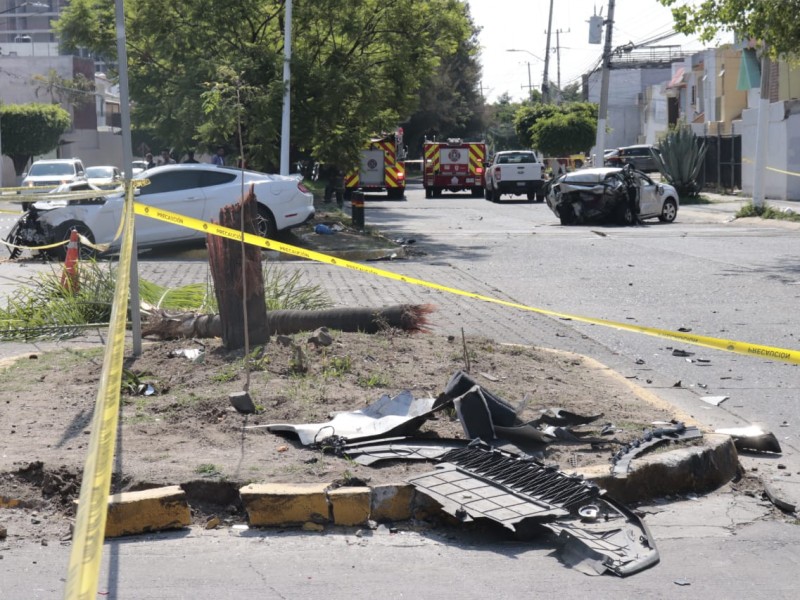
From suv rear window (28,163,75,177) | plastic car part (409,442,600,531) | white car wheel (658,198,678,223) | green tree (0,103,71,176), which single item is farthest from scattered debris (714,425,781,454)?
green tree (0,103,71,176)

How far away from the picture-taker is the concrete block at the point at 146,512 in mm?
4668

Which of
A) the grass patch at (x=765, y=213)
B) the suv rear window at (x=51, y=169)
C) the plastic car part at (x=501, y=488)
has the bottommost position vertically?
the plastic car part at (x=501, y=488)

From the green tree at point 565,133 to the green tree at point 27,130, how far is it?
88.6 feet

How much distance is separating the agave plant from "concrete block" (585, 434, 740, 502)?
97.2 ft

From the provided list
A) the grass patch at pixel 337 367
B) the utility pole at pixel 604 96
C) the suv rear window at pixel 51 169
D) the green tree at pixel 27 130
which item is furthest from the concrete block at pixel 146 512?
the green tree at pixel 27 130

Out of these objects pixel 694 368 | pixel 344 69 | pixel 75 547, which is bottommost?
pixel 694 368

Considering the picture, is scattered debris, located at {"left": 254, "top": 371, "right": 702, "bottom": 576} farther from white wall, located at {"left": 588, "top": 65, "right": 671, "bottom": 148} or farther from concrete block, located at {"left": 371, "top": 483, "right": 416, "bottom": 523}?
white wall, located at {"left": 588, "top": 65, "right": 671, "bottom": 148}

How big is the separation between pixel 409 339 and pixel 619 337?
282cm

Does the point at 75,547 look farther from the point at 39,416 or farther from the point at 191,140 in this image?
the point at 191,140

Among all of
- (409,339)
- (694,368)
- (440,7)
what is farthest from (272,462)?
(440,7)

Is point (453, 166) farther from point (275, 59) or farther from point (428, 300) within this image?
point (428, 300)

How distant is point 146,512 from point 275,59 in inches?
713

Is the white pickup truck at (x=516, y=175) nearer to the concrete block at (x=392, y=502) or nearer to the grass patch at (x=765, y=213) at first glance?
the grass patch at (x=765, y=213)

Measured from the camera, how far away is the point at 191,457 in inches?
211
